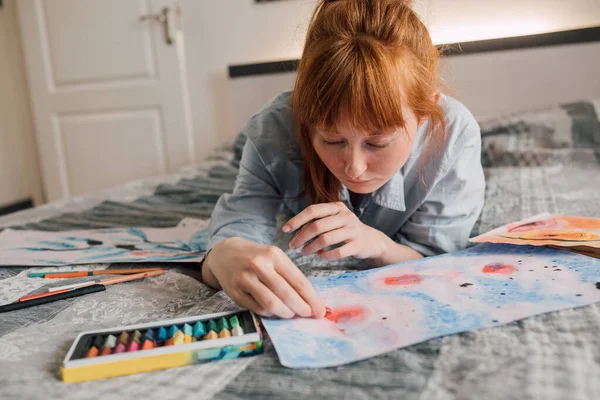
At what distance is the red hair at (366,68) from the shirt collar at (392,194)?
0.14 m

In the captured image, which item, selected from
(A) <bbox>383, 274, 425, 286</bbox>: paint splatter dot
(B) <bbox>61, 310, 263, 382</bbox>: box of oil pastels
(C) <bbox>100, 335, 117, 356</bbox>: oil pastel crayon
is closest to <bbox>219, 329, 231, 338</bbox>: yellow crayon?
(B) <bbox>61, 310, 263, 382</bbox>: box of oil pastels

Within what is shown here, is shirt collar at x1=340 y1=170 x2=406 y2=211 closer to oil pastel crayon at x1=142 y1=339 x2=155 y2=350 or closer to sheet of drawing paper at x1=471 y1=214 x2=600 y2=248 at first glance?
sheet of drawing paper at x1=471 y1=214 x2=600 y2=248

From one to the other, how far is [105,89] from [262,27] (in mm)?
832

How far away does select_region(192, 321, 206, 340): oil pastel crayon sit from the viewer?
0.55 m

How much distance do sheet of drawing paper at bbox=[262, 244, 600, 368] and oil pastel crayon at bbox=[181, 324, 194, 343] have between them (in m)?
0.08

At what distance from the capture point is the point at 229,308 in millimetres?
679

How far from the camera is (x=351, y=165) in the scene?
0.72 m

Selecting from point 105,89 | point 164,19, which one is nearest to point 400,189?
point 164,19

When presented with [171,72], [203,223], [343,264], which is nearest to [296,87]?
[343,264]

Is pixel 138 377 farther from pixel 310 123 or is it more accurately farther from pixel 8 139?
pixel 8 139

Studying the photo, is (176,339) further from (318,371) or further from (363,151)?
(363,151)

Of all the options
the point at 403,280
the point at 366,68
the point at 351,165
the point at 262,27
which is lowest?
the point at 403,280

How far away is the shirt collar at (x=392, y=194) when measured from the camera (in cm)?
89

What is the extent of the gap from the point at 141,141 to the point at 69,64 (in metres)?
0.49
